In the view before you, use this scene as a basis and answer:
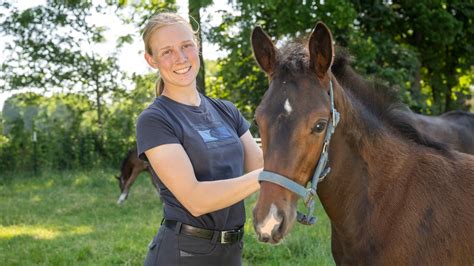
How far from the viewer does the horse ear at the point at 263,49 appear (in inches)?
108

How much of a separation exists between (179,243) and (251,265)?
121 inches

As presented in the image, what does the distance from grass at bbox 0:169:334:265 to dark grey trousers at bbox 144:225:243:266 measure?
9.18 ft

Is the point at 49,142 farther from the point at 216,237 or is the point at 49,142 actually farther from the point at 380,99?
the point at 380,99

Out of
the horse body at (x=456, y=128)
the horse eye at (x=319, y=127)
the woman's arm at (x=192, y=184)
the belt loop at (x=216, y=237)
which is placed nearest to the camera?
the horse eye at (x=319, y=127)

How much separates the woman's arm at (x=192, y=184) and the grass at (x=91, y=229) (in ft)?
10.0

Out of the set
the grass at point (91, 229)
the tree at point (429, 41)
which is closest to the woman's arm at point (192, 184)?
the grass at point (91, 229)

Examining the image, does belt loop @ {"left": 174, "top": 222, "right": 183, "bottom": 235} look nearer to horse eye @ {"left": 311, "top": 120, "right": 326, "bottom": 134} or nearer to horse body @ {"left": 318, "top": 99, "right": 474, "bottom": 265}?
horse body @ {"left": 318, "top": 99, "right": 474, "bottom": 265}

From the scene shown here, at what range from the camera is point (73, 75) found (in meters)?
20.2

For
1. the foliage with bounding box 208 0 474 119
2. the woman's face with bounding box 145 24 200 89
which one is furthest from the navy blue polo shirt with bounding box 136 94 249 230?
the foliage with bounding box 208 0 474 119

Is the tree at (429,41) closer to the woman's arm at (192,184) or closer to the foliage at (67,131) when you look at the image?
the foliage at (67,131)

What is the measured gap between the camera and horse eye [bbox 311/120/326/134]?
2.47 m

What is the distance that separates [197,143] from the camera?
2779 mm

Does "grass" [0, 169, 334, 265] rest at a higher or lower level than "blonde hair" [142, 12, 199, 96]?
lower

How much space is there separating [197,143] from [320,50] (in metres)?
0.74
